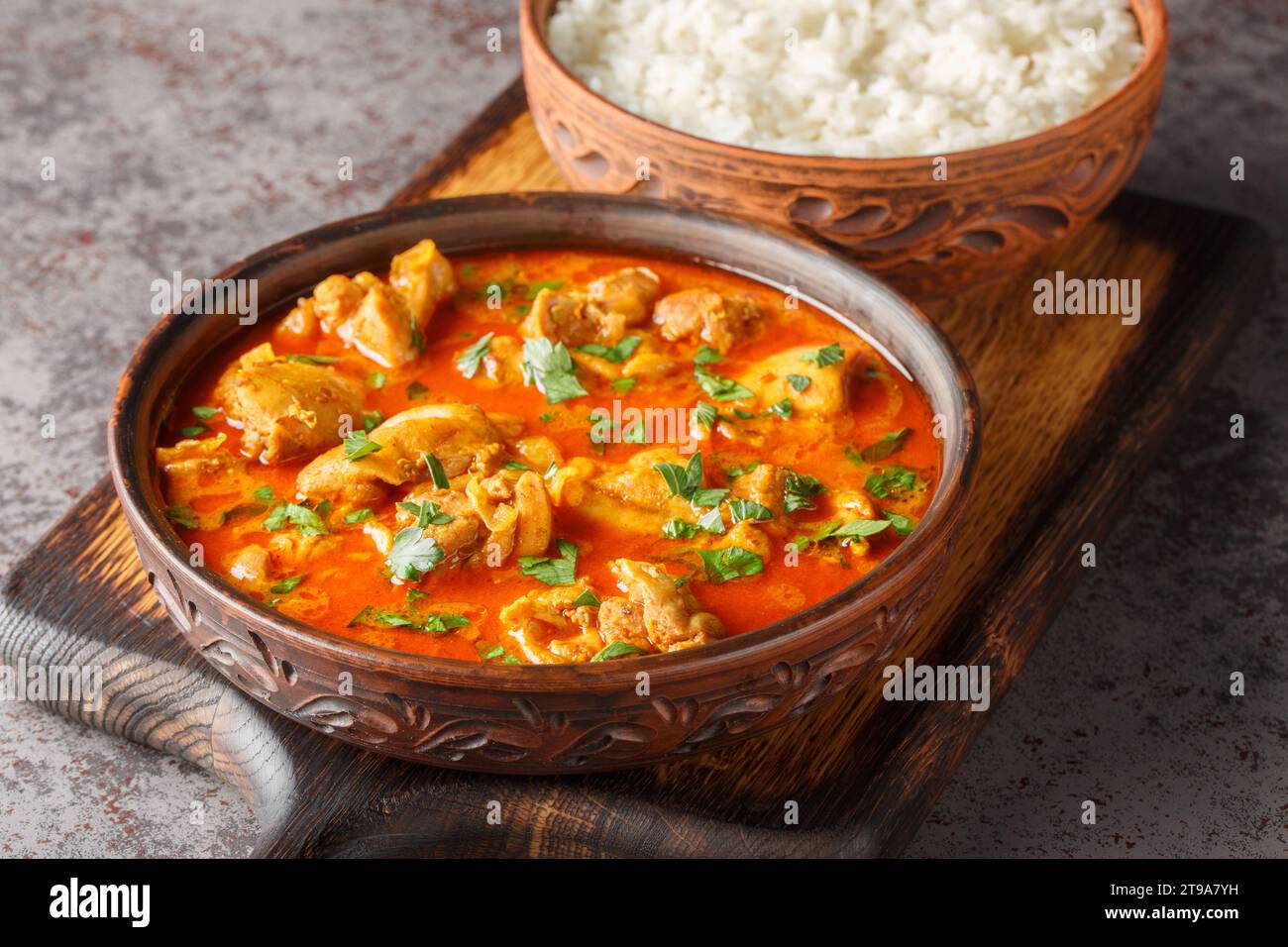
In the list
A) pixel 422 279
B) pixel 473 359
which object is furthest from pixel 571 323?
pixel 422 279

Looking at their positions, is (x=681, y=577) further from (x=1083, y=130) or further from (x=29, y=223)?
(x=29, y=223)

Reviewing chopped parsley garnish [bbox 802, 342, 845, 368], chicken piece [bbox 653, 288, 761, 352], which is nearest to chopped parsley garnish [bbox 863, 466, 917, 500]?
chopped parsley garnish [bbox 802, 342, 845, 368]

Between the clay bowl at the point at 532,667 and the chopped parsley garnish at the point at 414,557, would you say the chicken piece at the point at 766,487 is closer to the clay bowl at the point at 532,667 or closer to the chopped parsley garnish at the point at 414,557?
the clay bowl at the point at 532,667

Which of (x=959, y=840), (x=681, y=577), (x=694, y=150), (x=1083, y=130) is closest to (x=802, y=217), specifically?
(x=694, y=150)

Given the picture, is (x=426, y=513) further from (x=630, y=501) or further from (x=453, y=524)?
(x=630, y=501)

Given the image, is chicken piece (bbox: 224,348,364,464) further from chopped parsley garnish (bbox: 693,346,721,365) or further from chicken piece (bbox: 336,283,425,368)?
chopped parsley garnish (bbox: 693,346,721,365)
